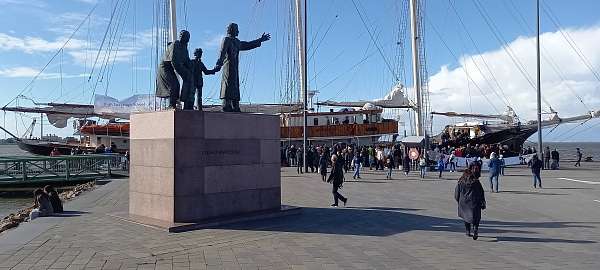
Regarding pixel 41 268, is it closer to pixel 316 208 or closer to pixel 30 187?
pixel 316 208

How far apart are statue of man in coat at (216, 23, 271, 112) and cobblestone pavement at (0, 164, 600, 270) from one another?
3163mm

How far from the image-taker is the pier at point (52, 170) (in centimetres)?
2662

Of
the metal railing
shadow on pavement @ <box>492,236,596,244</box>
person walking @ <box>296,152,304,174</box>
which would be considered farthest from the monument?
person walking @ <box>296,152,304,174</box>

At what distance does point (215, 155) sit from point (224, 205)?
44.9 inches

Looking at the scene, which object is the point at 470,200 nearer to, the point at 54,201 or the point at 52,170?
the point at 54,201

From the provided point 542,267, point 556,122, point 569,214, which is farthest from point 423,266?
point 556,122

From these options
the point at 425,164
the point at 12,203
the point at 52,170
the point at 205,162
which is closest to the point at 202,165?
the point at 205,162

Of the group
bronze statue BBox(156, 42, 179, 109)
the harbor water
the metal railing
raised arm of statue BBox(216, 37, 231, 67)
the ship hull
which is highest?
raised arm of statue BBox(216, 37, 231, 67)

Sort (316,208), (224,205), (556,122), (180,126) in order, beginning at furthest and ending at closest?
(556,122) < (316,208) < (224,205) < (180,126)

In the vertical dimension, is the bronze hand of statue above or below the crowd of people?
above

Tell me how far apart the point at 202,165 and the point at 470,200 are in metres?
5.55

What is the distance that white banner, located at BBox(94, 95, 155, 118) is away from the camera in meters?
40.2

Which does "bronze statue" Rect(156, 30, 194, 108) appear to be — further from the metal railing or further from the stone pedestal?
the metal railing

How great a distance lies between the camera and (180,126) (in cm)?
1169
